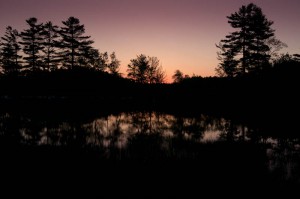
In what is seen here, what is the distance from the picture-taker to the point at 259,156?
29.8 ft

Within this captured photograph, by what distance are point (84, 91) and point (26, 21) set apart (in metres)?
23.1

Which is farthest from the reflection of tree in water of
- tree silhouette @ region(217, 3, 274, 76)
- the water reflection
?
tree silhouette @ region(217, 3, 274, 76)

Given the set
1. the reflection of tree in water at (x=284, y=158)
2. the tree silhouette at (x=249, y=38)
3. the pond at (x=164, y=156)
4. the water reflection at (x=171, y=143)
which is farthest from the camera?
the tree silhouette at (x=249, y=38)

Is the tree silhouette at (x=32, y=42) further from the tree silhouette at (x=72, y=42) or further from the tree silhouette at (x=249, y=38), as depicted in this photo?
the tree silhouette at (x=249, y=38)

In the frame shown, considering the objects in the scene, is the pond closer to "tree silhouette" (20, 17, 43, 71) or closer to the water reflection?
the water reflection

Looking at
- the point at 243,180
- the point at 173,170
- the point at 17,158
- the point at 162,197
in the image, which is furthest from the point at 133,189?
the point at 17,158

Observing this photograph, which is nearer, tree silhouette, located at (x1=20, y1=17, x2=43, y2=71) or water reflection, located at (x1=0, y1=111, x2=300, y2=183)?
water reflection, located at (x1=0, y1=111, x2=300, y2=183)

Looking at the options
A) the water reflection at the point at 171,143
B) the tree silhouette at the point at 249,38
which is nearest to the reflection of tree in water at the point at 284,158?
the water reflection at the point at 171,143

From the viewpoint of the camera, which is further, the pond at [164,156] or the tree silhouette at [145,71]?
the tree silhouette at [145,71]

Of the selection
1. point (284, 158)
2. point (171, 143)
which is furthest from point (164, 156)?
point (284, 158)

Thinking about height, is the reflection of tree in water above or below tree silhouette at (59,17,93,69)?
below

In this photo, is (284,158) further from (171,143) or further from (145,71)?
(145,71)

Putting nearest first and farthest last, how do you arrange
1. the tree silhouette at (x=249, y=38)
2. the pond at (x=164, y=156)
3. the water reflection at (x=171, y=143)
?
the pond at (x=164, y=156), the water reflection at (x=171, y=143), the tree silhouette at (x=249, y=38)

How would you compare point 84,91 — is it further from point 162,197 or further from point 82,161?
point 162,197
